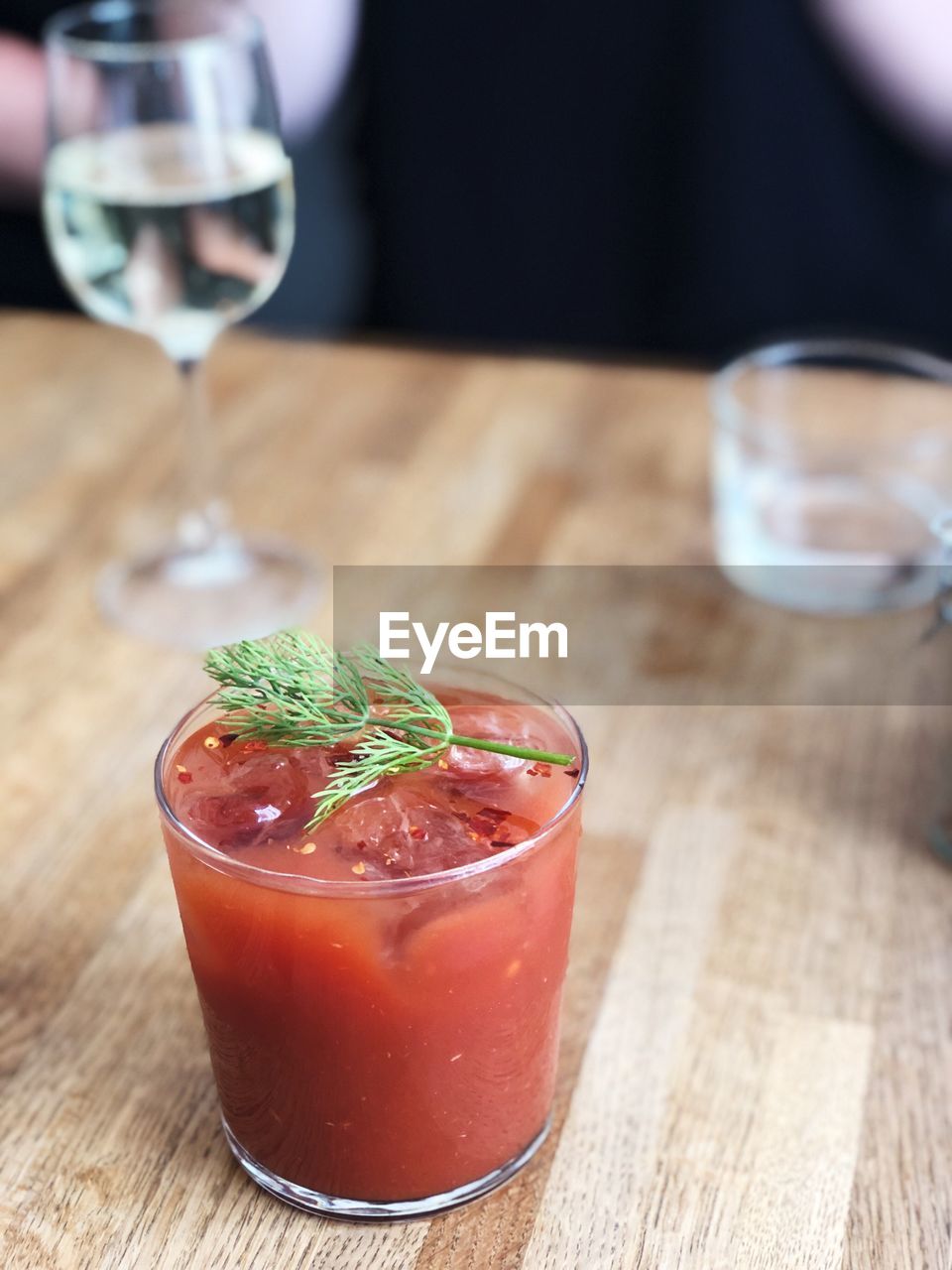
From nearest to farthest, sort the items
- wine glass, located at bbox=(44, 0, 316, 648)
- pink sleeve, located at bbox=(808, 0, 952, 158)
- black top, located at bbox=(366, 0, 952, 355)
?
wine glass, located at bbox=(44, 0, 316, 648) < pink sleeve, located at bbox=(808, 0, 952, 158) < black top, located at bbox=(366, 0, 952, 355)

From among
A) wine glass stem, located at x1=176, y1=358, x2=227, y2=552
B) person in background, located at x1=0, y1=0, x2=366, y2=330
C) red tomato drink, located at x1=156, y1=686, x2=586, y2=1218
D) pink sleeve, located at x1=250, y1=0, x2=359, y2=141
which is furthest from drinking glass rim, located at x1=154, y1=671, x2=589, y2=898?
pink sleeve, located at x1=250, y1=0, x2=359, y2=141

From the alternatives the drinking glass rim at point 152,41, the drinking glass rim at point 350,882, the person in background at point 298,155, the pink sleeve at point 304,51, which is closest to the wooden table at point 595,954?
the drinking glass rim at point 350,882

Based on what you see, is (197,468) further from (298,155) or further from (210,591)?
(298,155)

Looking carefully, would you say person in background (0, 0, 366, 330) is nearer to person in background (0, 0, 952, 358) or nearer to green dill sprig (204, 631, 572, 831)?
person in background (0, 0, 952, 358)

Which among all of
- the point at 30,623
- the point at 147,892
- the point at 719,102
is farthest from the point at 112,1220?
the point at 719,102

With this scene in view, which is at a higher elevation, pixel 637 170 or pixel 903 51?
pixel 903 51

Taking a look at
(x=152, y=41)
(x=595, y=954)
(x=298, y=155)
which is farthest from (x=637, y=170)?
(x=595, y=954)
